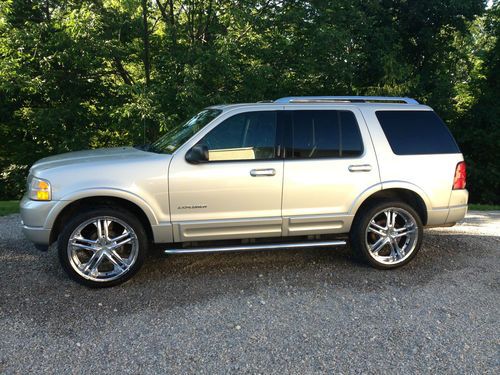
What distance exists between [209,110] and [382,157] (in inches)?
80.4

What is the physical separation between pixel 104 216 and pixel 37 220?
2.06 feet

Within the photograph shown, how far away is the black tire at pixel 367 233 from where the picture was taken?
4.75 m

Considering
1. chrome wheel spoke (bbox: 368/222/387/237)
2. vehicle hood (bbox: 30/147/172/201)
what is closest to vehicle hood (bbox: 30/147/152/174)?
vehicle hood (bbox: 30/147/172/201)

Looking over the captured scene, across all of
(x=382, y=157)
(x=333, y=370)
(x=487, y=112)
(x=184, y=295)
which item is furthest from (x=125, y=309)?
(x=487, y=112)

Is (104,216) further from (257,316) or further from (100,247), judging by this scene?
(257,316)

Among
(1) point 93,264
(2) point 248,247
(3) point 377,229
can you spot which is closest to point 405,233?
(3) point 377,229

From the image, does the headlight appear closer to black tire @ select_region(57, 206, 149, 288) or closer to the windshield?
black tire @ select_region(57, 206, 149, 288)

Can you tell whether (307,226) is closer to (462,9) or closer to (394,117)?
(394,117)

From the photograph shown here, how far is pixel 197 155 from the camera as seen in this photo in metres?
4.32

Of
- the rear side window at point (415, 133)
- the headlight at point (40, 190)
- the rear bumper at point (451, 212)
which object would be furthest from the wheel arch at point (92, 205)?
the rear bumper at point (451, 212)

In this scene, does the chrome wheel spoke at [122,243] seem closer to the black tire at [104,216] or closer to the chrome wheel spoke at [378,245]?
the black tire at [104,216]

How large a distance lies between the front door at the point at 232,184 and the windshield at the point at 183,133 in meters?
0.19

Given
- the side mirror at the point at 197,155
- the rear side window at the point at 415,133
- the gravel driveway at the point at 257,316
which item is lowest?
the gravel driveway at the point at 257,316

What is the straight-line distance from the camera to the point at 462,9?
49.5ft
